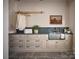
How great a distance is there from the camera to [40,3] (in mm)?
5750

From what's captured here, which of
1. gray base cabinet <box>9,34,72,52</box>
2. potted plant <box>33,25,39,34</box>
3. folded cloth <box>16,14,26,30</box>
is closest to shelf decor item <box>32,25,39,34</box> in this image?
potted plant <box>33,25,39,34</box>

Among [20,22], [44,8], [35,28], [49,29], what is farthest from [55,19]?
[20,22]

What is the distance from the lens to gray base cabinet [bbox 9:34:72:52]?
5.20 m

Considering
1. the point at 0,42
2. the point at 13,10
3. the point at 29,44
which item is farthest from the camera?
the point at 13,10

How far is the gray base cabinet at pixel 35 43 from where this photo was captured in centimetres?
520

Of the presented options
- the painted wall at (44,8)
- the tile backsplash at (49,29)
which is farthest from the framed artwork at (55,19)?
the tile backsplash at (49,29)

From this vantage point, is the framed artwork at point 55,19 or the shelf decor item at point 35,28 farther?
the framed artwork at point 55,19

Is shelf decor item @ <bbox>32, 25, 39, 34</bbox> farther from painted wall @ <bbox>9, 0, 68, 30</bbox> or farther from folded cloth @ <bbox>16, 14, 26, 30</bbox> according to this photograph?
folded cloth @ <bbox>16, 14, 26, 30</bbox>

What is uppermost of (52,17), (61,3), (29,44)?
(61,3)

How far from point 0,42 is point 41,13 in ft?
16.6

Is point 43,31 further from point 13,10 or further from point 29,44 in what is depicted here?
point 13,10

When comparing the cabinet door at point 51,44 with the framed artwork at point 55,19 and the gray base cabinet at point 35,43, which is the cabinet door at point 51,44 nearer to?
the gray base cabinet at point 35,43

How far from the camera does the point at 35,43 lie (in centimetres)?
523
